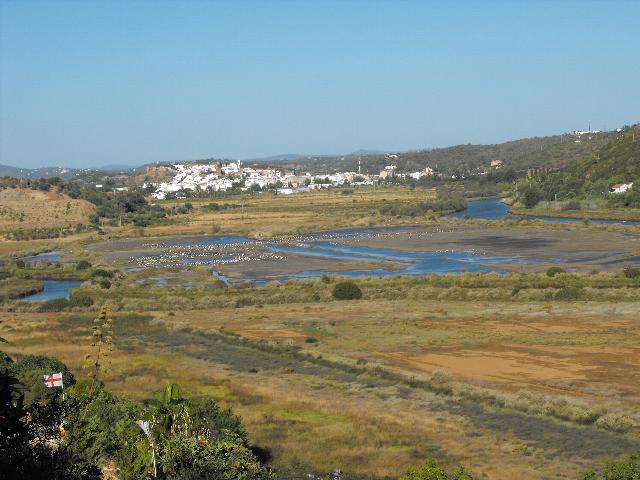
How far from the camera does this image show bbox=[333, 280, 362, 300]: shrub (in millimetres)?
50531

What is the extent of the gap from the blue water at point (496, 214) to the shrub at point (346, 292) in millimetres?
54907

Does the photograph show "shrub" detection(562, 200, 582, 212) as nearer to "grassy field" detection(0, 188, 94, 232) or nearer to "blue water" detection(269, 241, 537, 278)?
"blue water" detection(269, 241, 537, 278)

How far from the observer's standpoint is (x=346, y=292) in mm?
50625

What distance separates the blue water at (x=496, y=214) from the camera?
100331mm

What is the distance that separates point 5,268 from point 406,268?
34.6 m

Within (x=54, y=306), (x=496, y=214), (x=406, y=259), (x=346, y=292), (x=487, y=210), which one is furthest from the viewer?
(x=487, y=210)

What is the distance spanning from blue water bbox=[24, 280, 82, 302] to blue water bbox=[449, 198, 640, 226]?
61.7 meters

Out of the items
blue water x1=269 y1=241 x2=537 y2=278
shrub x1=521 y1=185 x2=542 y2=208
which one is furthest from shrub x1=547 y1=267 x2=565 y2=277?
shrub x1=521 y1=185 x2=542 y2=208

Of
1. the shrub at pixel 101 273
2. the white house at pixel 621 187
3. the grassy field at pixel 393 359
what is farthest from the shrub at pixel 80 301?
the white house at pixel 621 187

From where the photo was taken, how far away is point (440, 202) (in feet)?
414

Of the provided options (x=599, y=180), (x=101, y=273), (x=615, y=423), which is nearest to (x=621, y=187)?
(x=599, y=180)

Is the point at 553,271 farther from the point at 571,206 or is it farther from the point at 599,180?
the point at 599,180

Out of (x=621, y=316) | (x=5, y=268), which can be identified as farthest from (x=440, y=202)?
(x=621, y=316)

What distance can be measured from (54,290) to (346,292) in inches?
931
